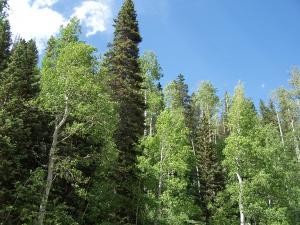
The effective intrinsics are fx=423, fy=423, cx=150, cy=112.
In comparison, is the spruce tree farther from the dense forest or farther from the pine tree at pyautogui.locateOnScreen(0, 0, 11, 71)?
the pine tree at pyautogui.locateOnScreen(0, 0, 11, 71)

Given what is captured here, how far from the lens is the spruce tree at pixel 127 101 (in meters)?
28.0

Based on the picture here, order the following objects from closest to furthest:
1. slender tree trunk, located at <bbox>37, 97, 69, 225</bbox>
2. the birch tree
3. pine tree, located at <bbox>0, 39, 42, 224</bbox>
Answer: slender tree trunk, located at <bbox>37, 97, 69, 225</bbox>
pine tree, located at <bbox>0, 39, 42, 224</bbox>
the birch tree

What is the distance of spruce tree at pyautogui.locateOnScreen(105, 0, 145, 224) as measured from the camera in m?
28.0

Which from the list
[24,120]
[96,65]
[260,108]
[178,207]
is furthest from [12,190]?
[260,108]

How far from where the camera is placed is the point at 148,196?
3158 centimetres

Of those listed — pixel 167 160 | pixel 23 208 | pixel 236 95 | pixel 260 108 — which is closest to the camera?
pixel 23 208

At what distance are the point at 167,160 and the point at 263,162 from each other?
29.6 feet

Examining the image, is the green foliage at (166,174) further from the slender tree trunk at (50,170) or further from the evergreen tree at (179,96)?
the evergreen tree at (179,96)

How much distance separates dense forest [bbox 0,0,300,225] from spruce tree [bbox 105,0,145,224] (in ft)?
0.26

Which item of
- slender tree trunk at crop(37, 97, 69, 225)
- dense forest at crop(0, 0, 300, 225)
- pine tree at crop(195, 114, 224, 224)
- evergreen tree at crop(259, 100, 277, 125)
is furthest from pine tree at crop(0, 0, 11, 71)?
evergreen tree at crop(259, 100, 277, 125)

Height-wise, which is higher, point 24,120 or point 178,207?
point 24,120

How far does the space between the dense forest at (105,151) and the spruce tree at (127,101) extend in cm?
8

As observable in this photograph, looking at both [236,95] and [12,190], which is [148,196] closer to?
[12,190]

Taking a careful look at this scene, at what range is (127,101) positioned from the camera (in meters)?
30.5
